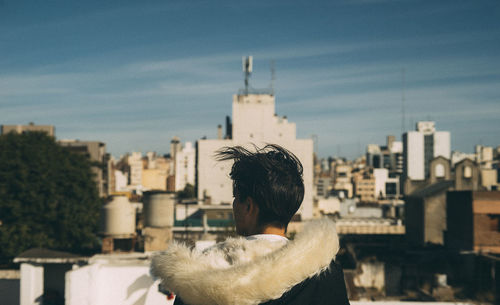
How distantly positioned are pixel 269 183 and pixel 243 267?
1.27ft

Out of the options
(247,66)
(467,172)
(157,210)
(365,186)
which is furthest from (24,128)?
(365,186)

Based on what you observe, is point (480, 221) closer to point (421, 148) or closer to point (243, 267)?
point (243, 267)

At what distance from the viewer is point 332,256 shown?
7.50ft

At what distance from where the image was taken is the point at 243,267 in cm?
213

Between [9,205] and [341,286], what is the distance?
3293 cm

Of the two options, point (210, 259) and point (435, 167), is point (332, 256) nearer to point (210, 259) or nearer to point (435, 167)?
point (210, 259)

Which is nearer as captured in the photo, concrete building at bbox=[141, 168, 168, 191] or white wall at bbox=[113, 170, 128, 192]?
white wall at bbox=[113, 170, 128, 192]

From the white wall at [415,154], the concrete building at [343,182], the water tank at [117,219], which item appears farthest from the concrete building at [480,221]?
the concrete building at [343,182]

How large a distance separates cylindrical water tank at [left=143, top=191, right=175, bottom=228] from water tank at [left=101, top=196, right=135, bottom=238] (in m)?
1.06

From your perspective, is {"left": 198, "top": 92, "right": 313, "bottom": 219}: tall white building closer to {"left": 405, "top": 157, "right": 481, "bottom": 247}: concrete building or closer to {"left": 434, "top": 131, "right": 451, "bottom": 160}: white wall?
{"left": 405, "top": 157, "right": 481, "bottom": 247}: concrete building

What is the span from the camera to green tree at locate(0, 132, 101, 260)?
31219 millimetres

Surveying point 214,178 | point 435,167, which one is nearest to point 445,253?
point 435,167

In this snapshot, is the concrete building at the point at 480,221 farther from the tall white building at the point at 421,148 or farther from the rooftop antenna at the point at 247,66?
the tall white building at the point at 421,148

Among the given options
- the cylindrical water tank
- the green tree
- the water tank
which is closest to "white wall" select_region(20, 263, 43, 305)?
the water tank
